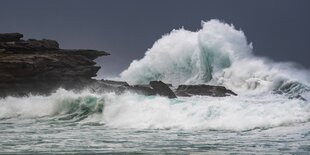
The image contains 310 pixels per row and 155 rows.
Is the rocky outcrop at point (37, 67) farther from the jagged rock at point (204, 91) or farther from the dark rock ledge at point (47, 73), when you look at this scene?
the jagged rock at point (204, 91)

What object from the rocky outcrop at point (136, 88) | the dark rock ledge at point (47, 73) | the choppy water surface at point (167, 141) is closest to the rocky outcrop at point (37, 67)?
the dark rock ledge at point (47, 73)

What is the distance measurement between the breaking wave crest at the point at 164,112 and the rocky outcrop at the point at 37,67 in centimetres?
294

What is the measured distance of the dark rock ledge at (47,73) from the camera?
30.6 meters

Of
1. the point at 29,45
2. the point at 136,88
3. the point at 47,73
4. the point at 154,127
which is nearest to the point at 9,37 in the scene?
the point at 29,45

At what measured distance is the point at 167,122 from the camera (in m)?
19.2

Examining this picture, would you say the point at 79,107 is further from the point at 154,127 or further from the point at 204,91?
the point at 204,91

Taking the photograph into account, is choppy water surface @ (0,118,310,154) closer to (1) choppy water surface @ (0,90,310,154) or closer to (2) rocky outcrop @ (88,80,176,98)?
(1) choppy water surface @ (0,90,310,154)

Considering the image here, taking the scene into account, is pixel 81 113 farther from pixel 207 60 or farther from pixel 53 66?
pixel 207 60

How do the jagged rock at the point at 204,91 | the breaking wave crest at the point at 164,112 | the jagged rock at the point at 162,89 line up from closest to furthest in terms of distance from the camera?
the breaking wave crest at the point at 164,112, the jagged rock at the point at 162,89, the jagged rock at the point at 204,91

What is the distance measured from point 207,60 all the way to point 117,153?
3202 centimetres

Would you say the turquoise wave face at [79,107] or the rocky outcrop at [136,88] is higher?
the rocky outcrop at [136,88]

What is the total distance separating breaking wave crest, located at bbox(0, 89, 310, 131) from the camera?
58.6 ft

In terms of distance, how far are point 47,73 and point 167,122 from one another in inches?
538

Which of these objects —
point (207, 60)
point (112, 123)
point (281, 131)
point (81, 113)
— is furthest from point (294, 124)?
point (207, 60)
